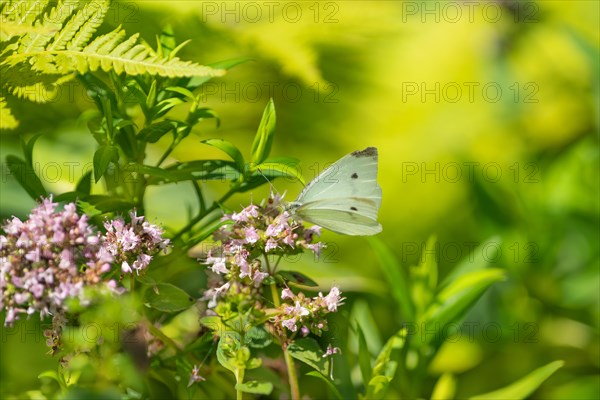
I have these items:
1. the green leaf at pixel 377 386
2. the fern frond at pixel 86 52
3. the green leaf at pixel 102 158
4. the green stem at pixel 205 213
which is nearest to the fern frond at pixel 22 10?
the fern frond at pixel 86 52

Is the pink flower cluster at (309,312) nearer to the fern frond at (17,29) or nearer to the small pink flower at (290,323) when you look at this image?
the small pink flower at (290,323)

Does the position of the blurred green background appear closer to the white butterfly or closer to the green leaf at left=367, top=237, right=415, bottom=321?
the green leaf at left=367, top=237, right=415, bottom=321

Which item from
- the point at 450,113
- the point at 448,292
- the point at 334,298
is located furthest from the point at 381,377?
the point at 450,113

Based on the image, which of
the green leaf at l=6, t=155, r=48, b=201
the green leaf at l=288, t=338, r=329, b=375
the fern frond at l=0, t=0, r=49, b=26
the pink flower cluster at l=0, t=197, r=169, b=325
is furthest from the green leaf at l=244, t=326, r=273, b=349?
the fern frond at l=0, t=0, r=49, b=26

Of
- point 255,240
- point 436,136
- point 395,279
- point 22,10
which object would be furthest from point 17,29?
point 436,136

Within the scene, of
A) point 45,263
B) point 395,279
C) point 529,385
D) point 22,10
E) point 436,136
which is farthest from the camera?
point 436,136

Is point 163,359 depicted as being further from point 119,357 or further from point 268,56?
point 268,56

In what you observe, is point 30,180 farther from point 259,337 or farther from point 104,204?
point 259,337
